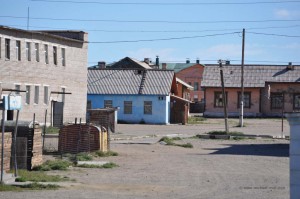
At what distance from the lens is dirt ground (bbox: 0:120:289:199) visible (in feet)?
52.4

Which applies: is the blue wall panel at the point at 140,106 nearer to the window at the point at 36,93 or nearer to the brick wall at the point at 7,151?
the window at the point at 36,93

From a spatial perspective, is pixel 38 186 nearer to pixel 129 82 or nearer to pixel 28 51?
pixel 28 51

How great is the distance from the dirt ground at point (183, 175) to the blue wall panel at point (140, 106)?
97.9ft

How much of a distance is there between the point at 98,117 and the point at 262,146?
1154 centimetres

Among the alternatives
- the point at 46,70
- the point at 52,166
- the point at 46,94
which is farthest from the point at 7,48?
the point at 52,166

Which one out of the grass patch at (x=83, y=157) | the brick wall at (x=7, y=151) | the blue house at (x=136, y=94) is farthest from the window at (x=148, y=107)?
the brick wall at (x=7, y=151)

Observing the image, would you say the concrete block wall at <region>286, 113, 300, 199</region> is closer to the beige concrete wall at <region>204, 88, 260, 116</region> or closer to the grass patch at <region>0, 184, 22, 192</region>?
the grass patch at <region>0, 184, 22, 192</region>

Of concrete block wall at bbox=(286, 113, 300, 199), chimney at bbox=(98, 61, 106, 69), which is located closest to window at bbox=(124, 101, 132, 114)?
chimney at bbox=(98, 61, 106, 69)

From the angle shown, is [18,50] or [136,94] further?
[136,94]

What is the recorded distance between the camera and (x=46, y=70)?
5041 cm

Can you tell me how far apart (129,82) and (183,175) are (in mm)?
45626

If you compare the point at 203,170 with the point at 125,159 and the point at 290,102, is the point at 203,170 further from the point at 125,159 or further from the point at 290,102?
the point at 290,102

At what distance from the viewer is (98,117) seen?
42406 mm

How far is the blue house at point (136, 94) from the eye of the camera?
63969 millimetres
